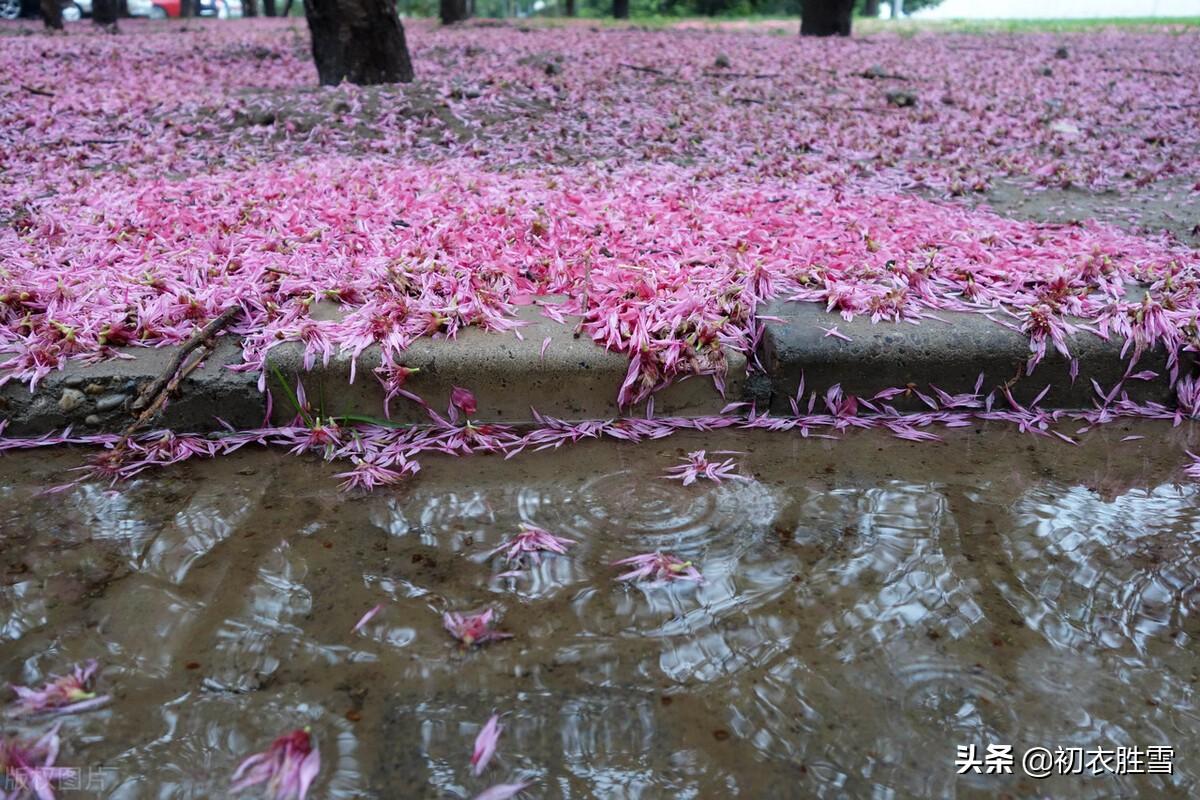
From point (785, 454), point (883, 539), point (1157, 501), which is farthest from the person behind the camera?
point (785, 454)

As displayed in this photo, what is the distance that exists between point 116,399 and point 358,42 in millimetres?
4930

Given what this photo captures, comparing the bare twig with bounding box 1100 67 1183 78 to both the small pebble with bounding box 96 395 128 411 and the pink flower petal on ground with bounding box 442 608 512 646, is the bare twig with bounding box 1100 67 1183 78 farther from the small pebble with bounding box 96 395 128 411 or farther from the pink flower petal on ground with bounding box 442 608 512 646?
the small pebble with bounding box 96 395 128 411

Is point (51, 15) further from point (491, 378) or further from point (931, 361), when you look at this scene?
point (931, 361)

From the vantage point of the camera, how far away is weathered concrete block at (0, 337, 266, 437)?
6.83 feet

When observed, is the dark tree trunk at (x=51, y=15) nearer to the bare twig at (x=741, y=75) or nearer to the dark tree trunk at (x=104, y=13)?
the dark tree trunk at (x=104, y=13)

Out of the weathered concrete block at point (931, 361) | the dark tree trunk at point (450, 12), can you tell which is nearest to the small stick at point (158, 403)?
the weathered concrete block at point (931, 361)

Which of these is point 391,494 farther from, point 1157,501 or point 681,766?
point 1157,501

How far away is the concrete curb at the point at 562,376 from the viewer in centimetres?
211

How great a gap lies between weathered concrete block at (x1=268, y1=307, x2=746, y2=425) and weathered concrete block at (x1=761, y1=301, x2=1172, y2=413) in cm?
25

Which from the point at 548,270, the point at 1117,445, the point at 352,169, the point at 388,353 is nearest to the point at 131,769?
the point at 388,353

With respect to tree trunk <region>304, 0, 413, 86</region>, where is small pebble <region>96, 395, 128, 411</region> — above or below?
below

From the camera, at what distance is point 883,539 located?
1.73m

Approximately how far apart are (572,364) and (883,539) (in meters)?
0.92

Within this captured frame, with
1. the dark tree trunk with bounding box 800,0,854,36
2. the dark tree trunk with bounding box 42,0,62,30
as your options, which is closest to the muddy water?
the dark tree trunk with bounding box 800,0,854,36
